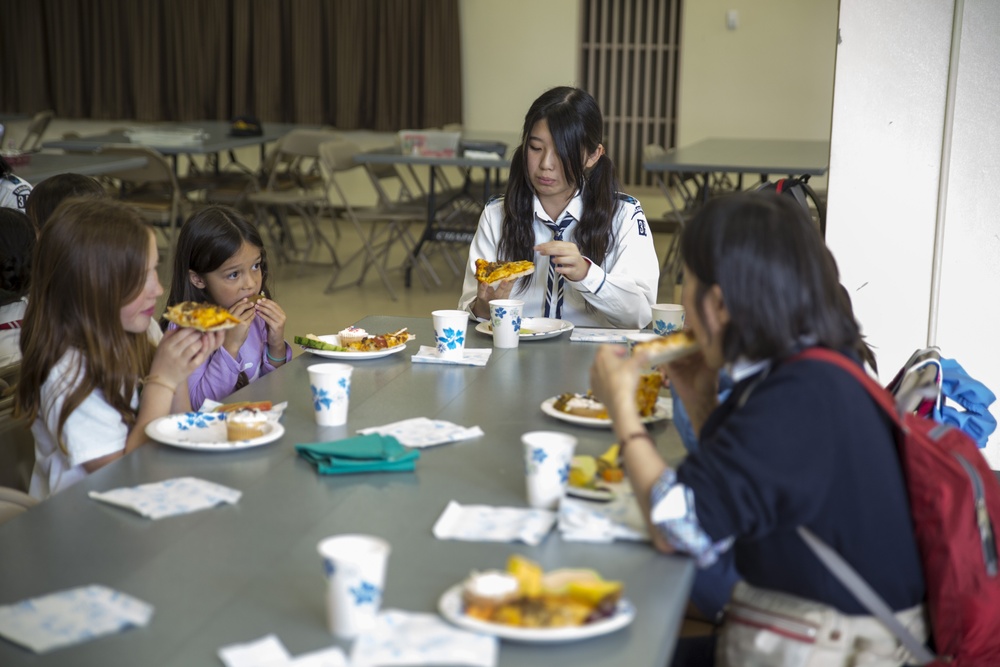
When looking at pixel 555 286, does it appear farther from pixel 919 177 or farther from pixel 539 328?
pixel 919 177

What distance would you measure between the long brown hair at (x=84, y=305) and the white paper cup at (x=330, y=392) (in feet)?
1.32

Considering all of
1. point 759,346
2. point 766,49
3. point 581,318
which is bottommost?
point 581,318

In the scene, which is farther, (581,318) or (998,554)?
(581,318)

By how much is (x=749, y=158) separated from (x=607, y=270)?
3695 mm

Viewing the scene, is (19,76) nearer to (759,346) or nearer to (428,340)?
(428,340)

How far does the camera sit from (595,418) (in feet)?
6.23

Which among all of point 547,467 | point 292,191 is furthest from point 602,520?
point 292,191

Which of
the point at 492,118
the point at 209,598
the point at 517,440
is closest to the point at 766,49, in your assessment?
the point at 492,118

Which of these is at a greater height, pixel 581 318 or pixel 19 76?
pixel 19 76

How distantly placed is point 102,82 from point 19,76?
743 mm

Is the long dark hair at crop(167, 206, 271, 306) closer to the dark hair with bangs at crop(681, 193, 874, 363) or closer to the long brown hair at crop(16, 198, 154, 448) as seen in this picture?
the long brown hair at crop(16, 198, 154, 448)

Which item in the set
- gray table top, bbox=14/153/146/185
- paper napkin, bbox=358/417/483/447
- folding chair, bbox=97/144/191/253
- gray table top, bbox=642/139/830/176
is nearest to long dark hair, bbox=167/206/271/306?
paper napkin, bbox=358/417/483/447

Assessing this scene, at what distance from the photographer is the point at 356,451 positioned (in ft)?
5.44

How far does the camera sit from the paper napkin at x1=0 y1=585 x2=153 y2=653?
1157 millimetres
